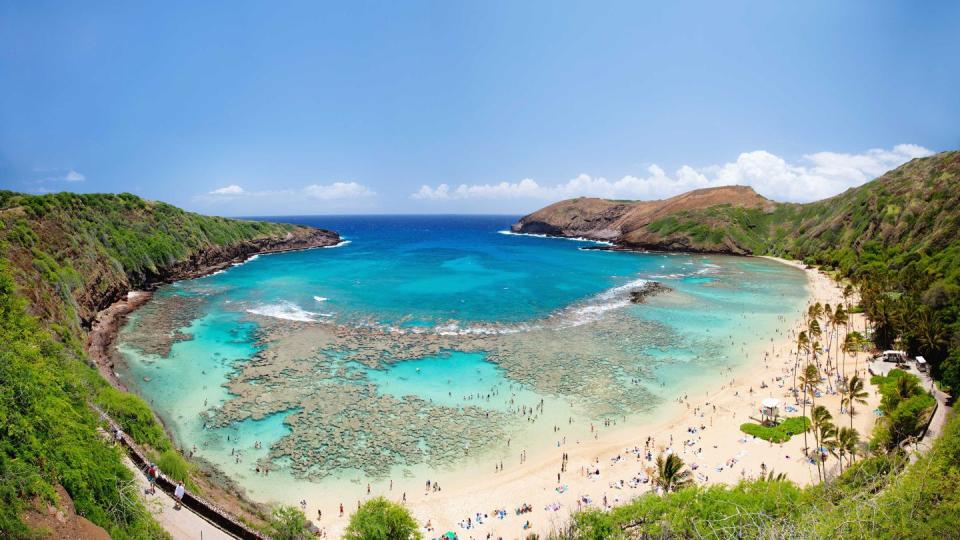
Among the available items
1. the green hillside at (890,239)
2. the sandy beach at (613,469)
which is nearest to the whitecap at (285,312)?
the sandy beach at (613,469)

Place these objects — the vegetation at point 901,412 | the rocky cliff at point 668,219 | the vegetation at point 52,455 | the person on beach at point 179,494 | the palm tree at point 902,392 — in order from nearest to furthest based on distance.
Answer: the vegetation at point 52,455
the person on beach at point 179,494
the vegetation at point 901,412
the palm tree at point 902,392
the rocky cliff at point 668,219

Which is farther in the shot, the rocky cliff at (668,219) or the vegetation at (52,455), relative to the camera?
the rocky cliff at (668,219)

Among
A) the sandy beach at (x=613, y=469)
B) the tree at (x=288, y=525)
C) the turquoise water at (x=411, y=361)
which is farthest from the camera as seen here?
the turquoise water at (x=411, y=361)

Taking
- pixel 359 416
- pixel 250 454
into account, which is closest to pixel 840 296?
pixel 359 416

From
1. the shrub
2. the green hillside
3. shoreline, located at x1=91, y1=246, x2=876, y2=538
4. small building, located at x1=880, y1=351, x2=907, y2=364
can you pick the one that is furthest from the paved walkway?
small building, located at x1=880, y1=351, x2=907, y2=364

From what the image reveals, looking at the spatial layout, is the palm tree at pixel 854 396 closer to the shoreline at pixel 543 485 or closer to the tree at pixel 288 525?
the shoreline at pixel 543 485

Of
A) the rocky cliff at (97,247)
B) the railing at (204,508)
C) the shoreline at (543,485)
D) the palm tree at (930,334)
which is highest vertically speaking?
the rocky cliff at (97,247)
